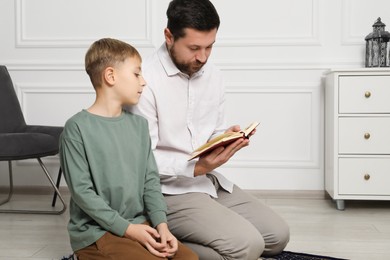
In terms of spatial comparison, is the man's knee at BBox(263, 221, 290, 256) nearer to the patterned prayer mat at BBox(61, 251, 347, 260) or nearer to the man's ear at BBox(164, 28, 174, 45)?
the patterned prayer mat at BBox(61, 251, 347, 260)

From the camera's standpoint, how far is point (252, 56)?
351 cm

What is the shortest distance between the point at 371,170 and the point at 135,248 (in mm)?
1861

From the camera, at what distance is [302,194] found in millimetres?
3498

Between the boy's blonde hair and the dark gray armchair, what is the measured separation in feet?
4.18

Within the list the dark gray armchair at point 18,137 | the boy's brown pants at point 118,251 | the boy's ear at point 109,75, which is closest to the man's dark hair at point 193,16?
the boy's ear at point 109,75

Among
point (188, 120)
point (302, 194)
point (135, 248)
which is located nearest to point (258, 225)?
point (188, 120)

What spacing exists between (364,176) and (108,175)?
183 cm

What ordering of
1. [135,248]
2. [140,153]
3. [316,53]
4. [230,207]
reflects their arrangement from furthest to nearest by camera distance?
[316,53]
[230,207]
[140,153]
[135,248]

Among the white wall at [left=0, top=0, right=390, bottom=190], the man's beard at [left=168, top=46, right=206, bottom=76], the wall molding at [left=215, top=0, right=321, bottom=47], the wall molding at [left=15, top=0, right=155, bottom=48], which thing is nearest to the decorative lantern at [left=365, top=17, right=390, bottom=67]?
the white wall at [left=0, top=0, right=390, bottom=190]

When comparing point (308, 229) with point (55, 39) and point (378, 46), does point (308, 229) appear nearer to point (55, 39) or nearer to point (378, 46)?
point (378, 46)

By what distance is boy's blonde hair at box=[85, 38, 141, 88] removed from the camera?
5.77 ft

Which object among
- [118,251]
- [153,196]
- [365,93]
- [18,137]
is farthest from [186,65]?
[365,93]

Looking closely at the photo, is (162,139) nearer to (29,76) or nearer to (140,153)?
(140,153)

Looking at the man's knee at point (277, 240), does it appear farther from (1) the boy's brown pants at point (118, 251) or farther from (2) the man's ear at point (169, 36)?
(2) the man's ear at point (169, 36)
